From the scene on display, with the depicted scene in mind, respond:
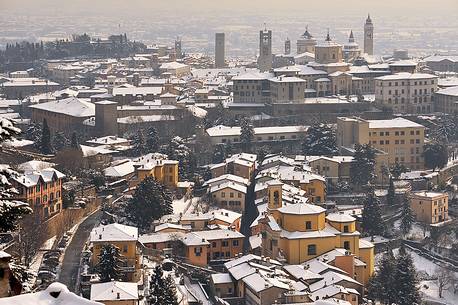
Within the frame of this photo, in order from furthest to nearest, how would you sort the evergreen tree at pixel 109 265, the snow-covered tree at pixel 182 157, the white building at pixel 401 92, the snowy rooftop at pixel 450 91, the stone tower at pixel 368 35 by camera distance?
the stone tower at pixel 368 35 < the white building at pixel 401 92 < the snowy rooftop at pixel 450 91 < the snow-covered tree at pixel 182 157 < the evergreen tree at pixel 109 265

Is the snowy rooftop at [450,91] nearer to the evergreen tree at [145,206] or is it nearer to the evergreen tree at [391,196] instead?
the evergreen tree at [391,196]

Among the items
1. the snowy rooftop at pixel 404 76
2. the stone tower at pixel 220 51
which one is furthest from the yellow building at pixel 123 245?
the stone tower at pixel 220 51

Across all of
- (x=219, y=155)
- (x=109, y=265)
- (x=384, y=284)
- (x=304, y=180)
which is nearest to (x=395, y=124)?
(x=219, y=155)

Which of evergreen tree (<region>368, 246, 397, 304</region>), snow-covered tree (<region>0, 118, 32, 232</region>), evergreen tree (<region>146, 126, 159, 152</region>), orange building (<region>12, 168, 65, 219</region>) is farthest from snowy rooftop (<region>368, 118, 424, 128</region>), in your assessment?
snow-covered tree (<region>0, 118, 32, 232</region>)

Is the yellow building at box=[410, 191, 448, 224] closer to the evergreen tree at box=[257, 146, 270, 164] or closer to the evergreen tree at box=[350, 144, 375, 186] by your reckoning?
the evergreen tree at box=[350, 144, 375, 186]

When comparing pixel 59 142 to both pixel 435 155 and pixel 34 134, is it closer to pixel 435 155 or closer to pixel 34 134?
pixel 34 134

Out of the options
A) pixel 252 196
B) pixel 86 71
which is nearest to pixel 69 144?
pixel 252 196
